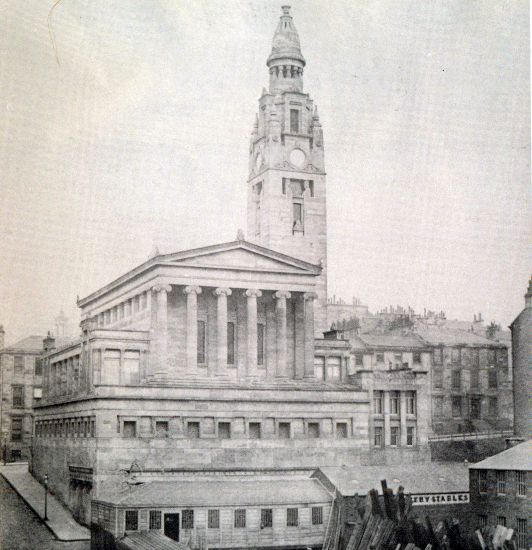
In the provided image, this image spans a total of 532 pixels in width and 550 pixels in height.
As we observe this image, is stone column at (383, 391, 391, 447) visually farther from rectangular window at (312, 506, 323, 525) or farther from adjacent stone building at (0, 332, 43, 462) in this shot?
adjacent stone building at (0, 332, 43, 462)

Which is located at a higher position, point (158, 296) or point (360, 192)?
point (360, 192)

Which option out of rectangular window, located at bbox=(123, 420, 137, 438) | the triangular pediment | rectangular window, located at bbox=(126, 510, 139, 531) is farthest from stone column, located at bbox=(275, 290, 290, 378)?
rectangular window, located at bbox=(126, 510, 139, 531)

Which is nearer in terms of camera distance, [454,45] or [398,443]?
[454,45]

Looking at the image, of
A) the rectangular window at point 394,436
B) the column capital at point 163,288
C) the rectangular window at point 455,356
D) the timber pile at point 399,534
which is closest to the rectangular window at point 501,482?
the timber pile at point 399,534

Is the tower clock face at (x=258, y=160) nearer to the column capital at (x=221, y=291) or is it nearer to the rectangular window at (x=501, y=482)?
the column capital at (x=221, y=291)

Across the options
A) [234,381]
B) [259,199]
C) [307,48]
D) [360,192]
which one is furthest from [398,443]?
[307,48]

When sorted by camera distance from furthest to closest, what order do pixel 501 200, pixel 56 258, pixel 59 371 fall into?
pixel 59 371, pixel 501 200, pixel 56 258

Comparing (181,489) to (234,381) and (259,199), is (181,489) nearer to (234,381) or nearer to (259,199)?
(234,381)
